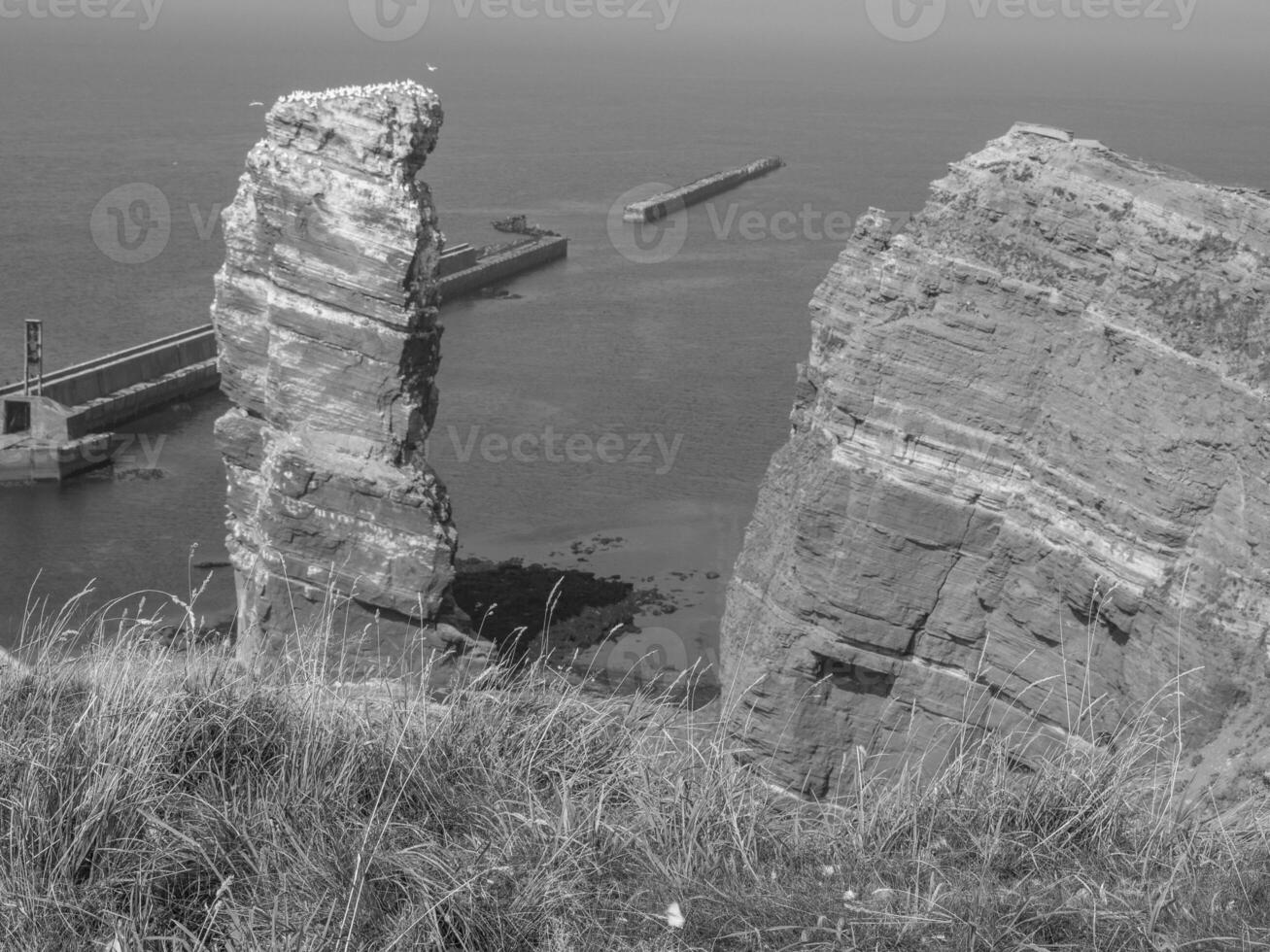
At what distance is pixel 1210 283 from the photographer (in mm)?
13609

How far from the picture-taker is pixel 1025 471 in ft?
48.5

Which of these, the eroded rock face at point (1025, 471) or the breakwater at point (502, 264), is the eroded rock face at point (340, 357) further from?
the breakwater at point (502, 264)

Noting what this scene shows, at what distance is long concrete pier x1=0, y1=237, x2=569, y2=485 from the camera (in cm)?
3753

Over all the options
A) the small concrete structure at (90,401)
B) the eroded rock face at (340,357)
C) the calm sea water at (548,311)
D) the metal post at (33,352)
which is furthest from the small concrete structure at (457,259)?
the eroded rock face at (340,357)

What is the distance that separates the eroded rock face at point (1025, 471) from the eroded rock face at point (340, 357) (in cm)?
623

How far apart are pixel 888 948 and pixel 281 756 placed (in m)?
3.48

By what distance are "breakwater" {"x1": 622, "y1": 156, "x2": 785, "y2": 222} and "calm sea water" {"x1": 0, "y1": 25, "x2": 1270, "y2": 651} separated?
142 centimetres

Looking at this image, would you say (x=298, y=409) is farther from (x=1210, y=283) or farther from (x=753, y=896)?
(x=753, y=896)

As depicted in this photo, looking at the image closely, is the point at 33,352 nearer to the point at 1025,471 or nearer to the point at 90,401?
the point at 90,401

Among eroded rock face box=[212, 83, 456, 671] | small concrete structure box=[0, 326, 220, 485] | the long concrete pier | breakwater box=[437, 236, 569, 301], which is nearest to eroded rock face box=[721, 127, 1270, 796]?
eroded rock face box=[212, 83, 456, 671]

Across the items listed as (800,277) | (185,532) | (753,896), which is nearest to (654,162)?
(800,277)

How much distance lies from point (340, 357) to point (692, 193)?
7624 centimetres

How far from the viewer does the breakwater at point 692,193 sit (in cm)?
8862

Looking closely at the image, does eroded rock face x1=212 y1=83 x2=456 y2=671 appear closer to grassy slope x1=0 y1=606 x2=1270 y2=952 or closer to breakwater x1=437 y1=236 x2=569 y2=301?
grassy slope x1=0 y1=606 x2=1270 y2=952
